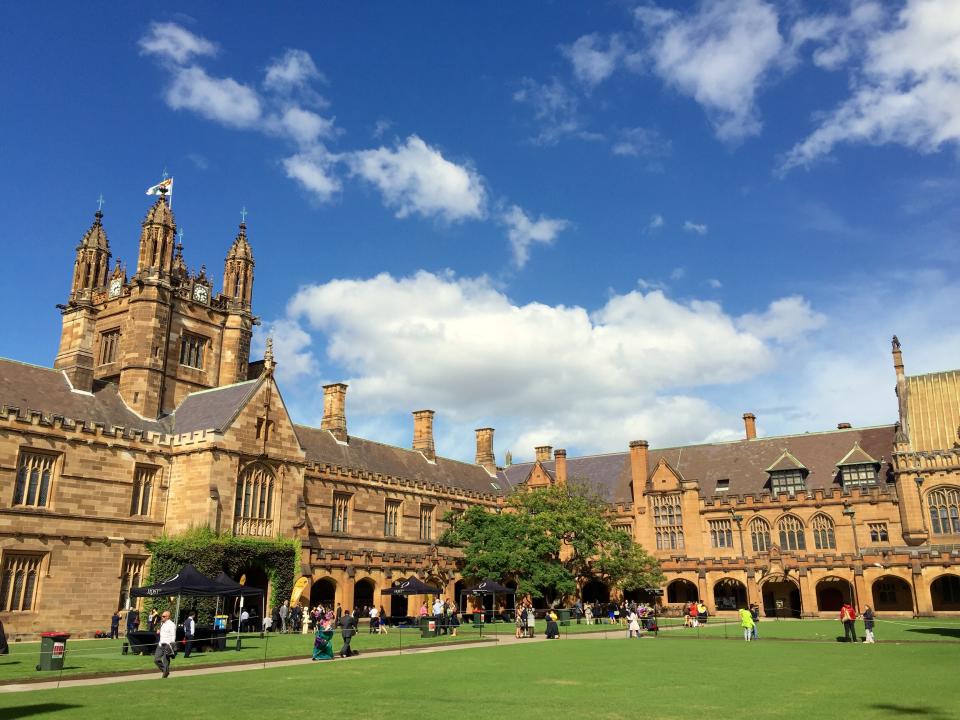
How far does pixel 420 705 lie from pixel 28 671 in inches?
499

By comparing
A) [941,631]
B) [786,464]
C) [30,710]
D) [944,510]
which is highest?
[786,464]

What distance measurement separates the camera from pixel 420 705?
45.0 ft

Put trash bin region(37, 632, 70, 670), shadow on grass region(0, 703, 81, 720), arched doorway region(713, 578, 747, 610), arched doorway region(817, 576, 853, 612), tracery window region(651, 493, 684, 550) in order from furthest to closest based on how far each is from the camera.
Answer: tracery window region(651, 493, 684, 550) < arched doorway region(713, 578, 747, 610) < arched doorway region(817, 576, 853, 612) < trash bin region(37, 632, 70, 670) < shadow on grass region(0, 703, 81, 720)

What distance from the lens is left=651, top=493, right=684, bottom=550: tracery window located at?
58.0 metres

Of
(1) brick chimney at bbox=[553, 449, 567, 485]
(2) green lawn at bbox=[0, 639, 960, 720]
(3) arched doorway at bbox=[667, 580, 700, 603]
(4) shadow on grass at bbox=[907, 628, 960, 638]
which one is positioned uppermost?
(1) brick chimney at bbox=[553, 449, 567, 485]

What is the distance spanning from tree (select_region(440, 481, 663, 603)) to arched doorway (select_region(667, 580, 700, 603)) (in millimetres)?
5273

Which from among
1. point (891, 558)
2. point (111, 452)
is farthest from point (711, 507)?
point (111, 452)

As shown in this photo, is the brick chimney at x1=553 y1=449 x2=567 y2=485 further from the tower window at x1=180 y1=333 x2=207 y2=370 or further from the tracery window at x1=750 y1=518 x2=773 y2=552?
the tower window at x1=180 y1=333 x2=207 y2=370

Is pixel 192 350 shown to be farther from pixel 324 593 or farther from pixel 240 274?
pixel 324 593

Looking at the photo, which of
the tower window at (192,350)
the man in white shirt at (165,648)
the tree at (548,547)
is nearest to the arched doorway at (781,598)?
the tree at (548,547)

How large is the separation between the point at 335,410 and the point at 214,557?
18.9 meters

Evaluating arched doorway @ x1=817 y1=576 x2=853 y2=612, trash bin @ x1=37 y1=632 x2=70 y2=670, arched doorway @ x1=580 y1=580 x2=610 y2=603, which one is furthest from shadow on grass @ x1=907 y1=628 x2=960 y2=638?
trash bin @ x1=37 y1=632 x2=70 y2=670

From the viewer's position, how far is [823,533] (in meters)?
53.8

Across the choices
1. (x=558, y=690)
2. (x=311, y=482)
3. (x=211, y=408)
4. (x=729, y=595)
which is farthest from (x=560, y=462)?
(x=558, y=690)
